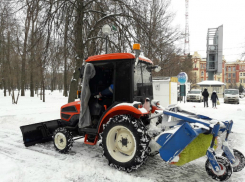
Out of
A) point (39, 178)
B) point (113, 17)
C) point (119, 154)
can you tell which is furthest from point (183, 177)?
point (113, 17)

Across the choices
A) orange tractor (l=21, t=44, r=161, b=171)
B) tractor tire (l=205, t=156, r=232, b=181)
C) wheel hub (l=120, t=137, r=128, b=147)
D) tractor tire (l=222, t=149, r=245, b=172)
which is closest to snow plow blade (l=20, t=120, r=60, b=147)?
orange tractor (l=21, t=44, r=161, b=171)

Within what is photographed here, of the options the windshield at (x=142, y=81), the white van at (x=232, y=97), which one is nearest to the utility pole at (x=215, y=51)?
the white van at (x=232, y=97)

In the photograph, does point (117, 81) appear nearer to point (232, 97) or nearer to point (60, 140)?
point (60, 140)

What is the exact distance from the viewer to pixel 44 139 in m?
5.54

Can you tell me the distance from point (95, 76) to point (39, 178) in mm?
2324

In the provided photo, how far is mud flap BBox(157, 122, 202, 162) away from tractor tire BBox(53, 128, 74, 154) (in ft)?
7.64

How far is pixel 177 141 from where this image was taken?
10.9ft

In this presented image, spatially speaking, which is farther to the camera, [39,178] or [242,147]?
[242,147]

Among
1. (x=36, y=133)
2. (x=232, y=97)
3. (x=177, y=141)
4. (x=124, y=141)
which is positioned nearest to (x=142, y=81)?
(x=124, y=141)

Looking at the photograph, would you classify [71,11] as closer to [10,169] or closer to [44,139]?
Result: [44,139]

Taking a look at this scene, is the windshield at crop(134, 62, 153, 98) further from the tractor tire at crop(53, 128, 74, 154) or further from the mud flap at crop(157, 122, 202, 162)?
the tractor tire at crop(53, 128, 74, 154)

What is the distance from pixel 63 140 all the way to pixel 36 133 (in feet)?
3.77

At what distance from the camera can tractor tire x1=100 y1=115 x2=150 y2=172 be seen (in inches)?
143

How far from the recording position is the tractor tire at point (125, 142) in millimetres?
3631
